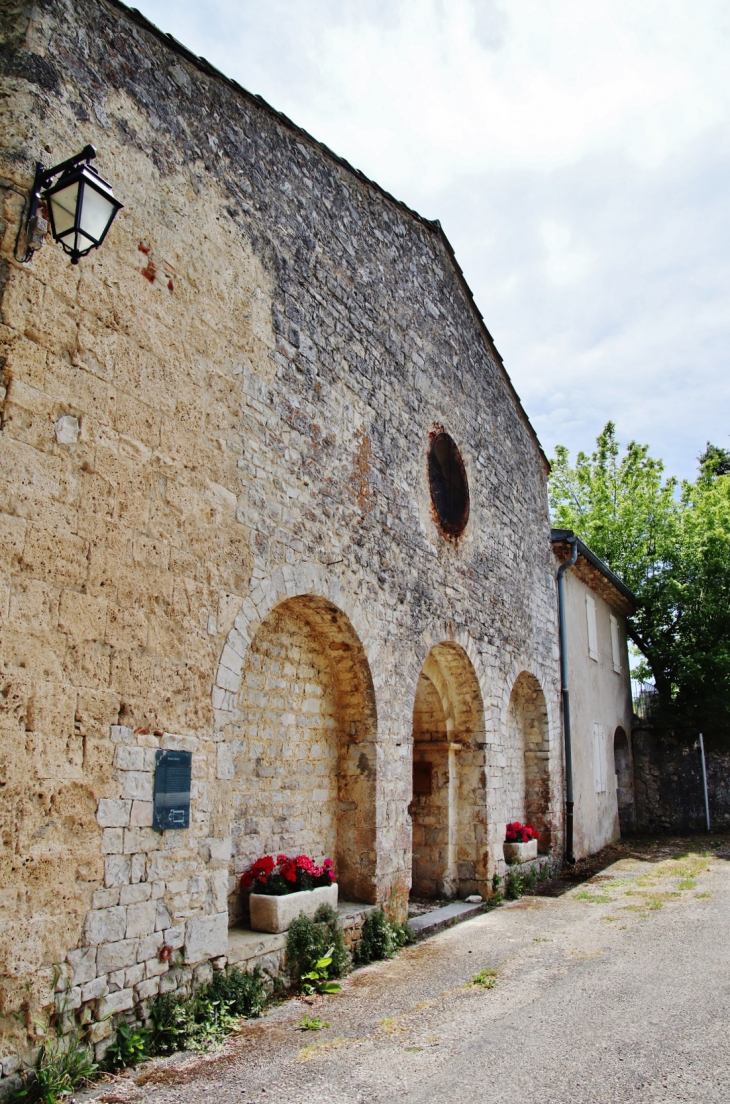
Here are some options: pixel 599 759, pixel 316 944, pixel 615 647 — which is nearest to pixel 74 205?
pixel 316 944

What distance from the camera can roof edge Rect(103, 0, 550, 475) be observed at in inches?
200

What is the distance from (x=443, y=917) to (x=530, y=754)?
13.8ft

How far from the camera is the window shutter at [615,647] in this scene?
16.2 metres

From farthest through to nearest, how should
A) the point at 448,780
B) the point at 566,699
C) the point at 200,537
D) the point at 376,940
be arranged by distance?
the point at 566,699
the point at 448,780
the point at 376,940
the point at 200,537

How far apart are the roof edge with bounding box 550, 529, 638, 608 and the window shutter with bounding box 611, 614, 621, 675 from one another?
0.61 metres

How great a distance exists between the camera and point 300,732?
21.2 ft

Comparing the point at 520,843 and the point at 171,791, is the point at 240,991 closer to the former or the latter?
Answer: the point at 171,791

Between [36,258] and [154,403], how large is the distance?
40.8 inches

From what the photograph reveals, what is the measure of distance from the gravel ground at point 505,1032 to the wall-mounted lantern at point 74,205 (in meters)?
4.12

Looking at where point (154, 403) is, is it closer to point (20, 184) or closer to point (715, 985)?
point (20, 184)

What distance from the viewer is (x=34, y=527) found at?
154 inches

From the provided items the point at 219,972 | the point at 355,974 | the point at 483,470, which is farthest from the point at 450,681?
the point at 219,972

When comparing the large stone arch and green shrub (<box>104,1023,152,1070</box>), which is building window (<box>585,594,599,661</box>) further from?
green shrub (<box>104,1023,152,1070</box>)

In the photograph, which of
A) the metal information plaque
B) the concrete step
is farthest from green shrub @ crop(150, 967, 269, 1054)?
the concrete step
